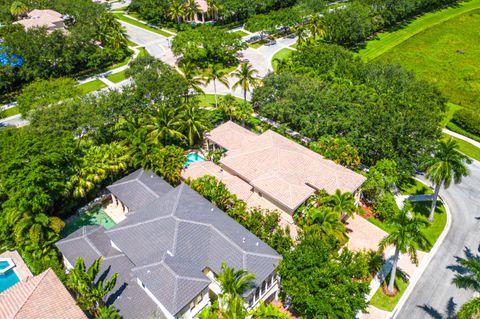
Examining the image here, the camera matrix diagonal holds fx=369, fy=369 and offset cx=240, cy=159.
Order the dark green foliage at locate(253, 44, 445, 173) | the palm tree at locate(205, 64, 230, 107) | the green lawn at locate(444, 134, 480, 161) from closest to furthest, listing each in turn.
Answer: the dark green foliage at locate(253, 44, 445, 173), the green lawn at locate(444, 134, 480, 161), the palm tree at locate(205, 64, 230, 107)

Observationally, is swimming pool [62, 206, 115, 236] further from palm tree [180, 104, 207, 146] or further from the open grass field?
the open grass field

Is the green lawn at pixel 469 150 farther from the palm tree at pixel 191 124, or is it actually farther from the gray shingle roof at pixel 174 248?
the palm tree at pixel 191 124

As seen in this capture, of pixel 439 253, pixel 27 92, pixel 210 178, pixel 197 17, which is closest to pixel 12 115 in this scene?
pixel 27 92

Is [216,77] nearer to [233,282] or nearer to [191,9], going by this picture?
[233,282]

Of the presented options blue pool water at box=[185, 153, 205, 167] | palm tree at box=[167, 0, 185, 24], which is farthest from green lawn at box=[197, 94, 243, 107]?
palm tree at box=[167, 0, 185, 24]

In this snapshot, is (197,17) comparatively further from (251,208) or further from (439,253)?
(439,253)

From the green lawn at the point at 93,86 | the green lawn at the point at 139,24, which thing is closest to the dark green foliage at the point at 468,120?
the green lawn at the point at 93,86

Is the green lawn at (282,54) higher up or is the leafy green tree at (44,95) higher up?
the leafy green tree at (44,95)
